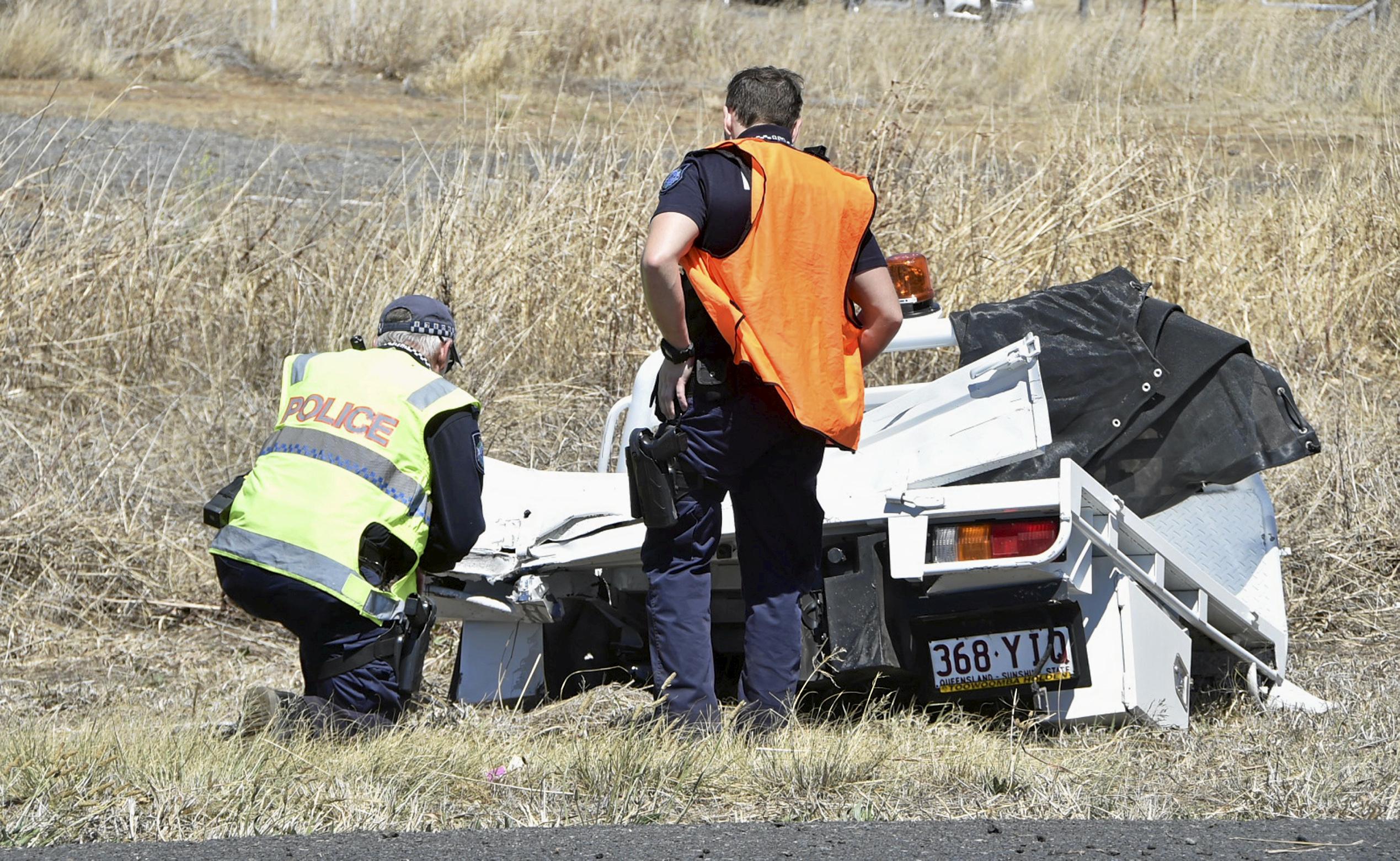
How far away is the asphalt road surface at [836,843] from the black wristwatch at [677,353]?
1.24 metres

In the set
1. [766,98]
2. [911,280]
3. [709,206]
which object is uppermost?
[766,98]

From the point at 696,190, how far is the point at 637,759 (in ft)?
4.67

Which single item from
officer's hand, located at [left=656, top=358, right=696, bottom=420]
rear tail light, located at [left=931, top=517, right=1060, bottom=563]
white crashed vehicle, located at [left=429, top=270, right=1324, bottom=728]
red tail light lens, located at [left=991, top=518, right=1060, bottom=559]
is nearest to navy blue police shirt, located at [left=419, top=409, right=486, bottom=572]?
white crashed vehicle, located at [left=429, top=270, right=1324, bottom=728]

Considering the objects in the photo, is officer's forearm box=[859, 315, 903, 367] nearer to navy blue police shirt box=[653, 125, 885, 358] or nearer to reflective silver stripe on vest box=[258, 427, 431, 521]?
navy blue police shirt box=[653, 125, 885, 358]

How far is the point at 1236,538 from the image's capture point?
4.52 m

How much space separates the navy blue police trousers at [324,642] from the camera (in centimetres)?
382

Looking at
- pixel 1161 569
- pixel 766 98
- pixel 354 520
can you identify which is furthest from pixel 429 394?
pixel 1161 569

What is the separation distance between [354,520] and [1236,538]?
8.89 ft

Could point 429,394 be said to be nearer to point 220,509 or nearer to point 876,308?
point 220,509

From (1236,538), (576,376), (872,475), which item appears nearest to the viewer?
(872,475)

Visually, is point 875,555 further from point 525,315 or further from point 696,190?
point 525,315

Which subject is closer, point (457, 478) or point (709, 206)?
point (709, 206)

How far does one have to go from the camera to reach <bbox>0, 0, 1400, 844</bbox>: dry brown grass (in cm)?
328

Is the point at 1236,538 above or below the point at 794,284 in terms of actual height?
below
